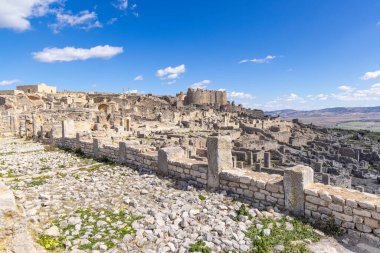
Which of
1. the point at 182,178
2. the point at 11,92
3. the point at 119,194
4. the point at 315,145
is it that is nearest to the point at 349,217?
the point at 182,178

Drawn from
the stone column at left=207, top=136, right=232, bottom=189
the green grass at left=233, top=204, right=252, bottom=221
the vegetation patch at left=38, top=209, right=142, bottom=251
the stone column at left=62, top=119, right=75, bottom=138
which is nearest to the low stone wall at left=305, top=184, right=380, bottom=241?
the green grass at left=233, top=204, right=252, bottom=221

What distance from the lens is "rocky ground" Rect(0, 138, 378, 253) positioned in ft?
14.8

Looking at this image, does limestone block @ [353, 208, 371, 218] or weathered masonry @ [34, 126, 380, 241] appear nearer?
limestone block @ [353, 208, 371, 218]

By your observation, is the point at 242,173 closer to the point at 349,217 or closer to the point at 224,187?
the point at 224,187

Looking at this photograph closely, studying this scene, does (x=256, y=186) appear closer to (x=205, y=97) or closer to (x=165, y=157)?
(x=165, y=157)

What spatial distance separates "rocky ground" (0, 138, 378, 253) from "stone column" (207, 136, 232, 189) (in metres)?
0.46

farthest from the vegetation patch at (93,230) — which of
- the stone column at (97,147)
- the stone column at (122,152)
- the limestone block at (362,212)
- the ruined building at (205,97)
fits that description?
the ruined building at (205,97)

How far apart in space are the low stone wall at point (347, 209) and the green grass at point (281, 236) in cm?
45

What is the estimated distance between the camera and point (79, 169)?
10.2 metres

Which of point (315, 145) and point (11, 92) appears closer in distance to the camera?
point (315, 145)

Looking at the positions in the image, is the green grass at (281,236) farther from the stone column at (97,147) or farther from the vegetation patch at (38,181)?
the stone column at (97,147)

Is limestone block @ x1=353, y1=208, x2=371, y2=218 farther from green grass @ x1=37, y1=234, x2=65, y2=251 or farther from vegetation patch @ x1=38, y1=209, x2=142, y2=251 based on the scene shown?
green grass @ x1=37, y1=234, x2=65, y2=251

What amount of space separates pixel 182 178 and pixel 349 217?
446 cm

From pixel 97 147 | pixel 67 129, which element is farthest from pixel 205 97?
pixel 97 147
